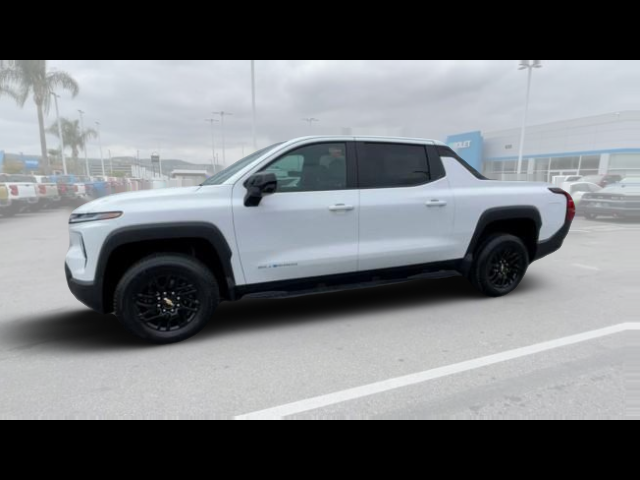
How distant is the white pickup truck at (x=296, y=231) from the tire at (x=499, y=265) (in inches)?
0.7

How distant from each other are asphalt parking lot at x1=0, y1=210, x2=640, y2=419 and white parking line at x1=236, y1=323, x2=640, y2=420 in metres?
0.01

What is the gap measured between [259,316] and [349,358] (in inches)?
53.4

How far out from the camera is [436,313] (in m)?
4.18

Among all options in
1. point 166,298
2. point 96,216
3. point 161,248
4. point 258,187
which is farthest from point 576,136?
point 96,216

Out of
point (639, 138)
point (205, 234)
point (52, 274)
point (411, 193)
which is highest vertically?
point (639, 138)

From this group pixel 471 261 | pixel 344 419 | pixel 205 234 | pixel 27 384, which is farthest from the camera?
pixel 471 261

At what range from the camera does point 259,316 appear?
4.14 meters

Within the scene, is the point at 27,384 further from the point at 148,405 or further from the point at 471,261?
the point at 471,261

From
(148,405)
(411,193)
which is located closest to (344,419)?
(148,405)

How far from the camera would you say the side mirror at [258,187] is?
10.8ft

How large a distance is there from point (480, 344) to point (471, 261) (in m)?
1.35

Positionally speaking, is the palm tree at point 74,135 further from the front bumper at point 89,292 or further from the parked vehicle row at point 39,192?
the front bumper at point 89,292

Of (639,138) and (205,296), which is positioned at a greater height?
(639,138)

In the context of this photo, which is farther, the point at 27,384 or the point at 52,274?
the point at 52,274
